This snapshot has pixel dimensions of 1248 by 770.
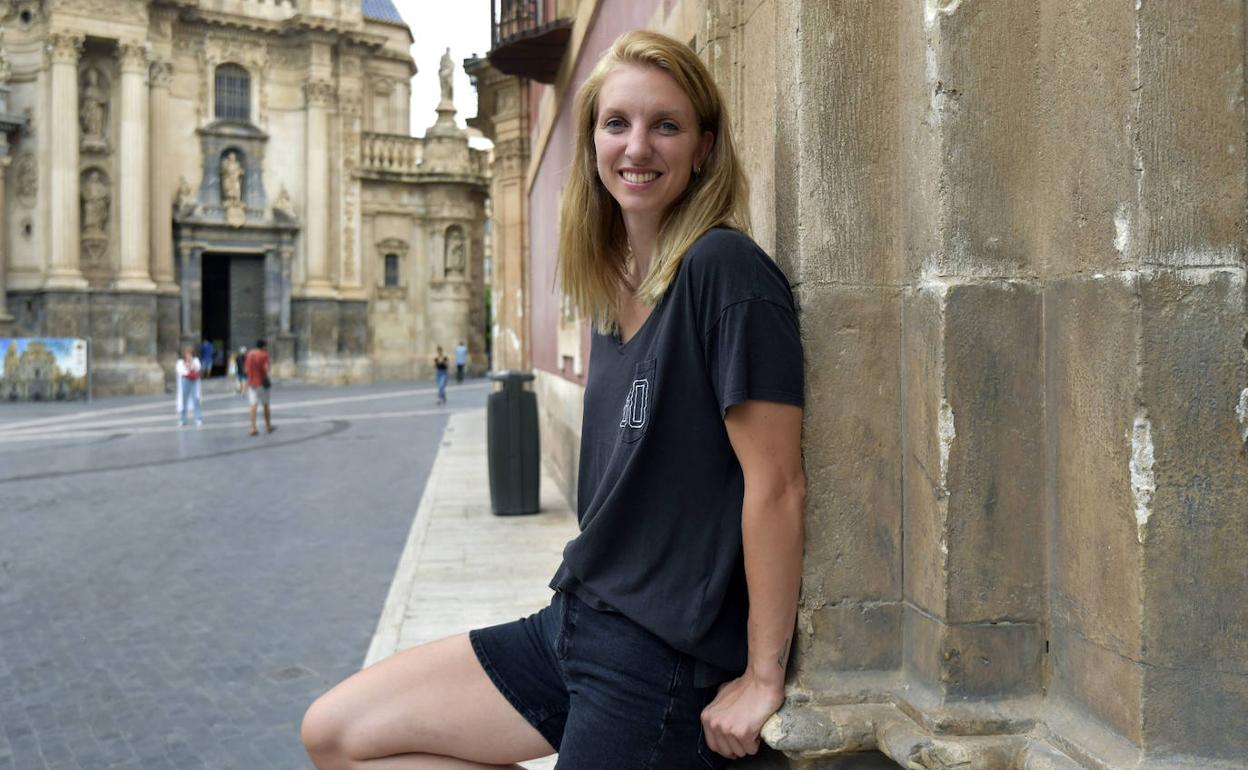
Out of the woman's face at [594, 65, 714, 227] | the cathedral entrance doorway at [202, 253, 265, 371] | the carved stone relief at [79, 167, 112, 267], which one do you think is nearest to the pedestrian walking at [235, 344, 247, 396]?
the cathedral entrance doorway at [202, 253, 265, 371]

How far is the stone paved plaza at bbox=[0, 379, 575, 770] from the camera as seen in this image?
4.31 m

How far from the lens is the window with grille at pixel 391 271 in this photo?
37.2 m

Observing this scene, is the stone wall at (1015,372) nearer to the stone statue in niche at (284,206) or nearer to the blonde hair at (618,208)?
the blonde hair at (618,208)

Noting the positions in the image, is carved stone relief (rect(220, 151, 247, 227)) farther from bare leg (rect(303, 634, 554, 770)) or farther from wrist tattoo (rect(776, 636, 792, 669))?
wrist tattoo (rect(776, 636, 792, 669))

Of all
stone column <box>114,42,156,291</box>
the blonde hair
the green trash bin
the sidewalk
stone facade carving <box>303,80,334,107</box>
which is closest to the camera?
the blonde hair

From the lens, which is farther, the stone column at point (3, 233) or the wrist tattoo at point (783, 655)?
the stone column at point (3, 233)

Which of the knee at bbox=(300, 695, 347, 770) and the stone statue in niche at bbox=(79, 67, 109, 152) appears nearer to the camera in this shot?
the knee at bbox=(300, 695, 347, 770)

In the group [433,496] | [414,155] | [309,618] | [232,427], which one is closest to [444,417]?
[232,427]

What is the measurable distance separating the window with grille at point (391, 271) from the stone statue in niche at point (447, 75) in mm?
6205

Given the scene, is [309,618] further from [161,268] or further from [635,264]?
[161,268]

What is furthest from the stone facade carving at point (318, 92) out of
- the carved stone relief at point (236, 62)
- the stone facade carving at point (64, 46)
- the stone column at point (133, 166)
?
the stone facade carving at point (64, 46)

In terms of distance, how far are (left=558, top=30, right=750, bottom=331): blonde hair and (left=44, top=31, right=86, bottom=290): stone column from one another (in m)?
31.8

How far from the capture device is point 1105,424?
1625 mm

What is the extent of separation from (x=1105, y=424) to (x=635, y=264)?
89 cm
